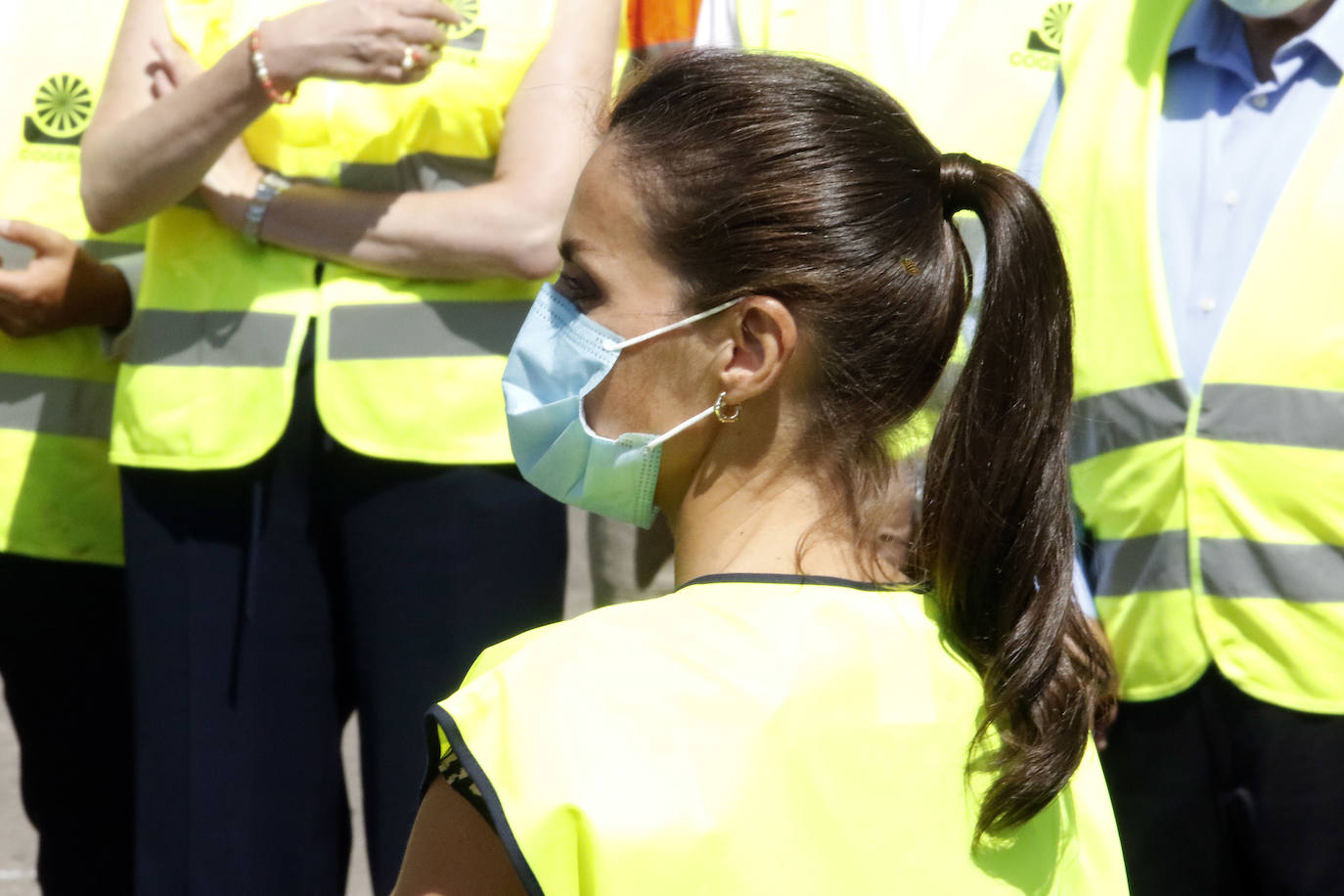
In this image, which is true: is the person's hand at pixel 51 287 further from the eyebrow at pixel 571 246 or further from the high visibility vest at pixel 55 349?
the eyebrow at pixel 571 246

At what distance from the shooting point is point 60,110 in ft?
9.20

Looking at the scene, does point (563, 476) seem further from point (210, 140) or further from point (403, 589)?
point (210, 140)

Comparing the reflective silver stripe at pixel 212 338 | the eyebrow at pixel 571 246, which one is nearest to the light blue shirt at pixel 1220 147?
the eyebrow at pixel 571 246

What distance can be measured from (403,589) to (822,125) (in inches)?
47.7

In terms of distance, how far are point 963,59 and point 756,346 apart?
3.86 ft

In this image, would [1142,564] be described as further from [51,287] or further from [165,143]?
[51,287]

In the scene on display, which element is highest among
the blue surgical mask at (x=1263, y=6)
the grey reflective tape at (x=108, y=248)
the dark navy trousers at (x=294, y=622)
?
the blue surgical mask at (x=1263, y=6)

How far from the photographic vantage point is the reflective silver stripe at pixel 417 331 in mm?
2424

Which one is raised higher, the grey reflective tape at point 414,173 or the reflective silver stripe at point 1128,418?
the grey reflective tape at point 414,173

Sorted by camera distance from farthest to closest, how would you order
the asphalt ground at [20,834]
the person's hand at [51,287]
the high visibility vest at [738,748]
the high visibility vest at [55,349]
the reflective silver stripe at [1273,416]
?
the asphalt ground at [20,834]
the high visibility vest at [55,349]
the person's hand at [51,287]
the reflective silver stripe at [1273,416]
the high visibility vest at [738,748]

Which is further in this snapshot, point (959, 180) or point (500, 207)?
point (500, 207)

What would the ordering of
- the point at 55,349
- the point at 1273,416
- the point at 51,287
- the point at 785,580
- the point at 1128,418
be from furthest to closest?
the point at 55,349 → the point at 51,287 → the point at 1128,418 → the point at 1273,416 → the point at 785,580

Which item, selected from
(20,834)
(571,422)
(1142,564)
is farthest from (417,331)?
(20,834)

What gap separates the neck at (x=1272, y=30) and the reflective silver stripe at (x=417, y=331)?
45.8 inches
